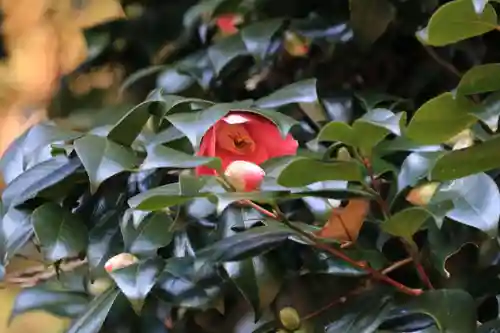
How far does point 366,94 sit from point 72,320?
0.38 metres

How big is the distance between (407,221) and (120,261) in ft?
0.80

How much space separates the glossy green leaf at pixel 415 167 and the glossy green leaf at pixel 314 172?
64mm

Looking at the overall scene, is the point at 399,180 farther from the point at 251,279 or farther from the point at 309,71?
the point at 309,71

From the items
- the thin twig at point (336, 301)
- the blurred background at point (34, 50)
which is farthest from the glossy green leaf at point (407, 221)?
the blurred background at point (34, 50)

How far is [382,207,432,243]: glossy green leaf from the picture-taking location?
481 mm

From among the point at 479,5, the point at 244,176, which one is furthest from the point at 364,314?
the point at 479,5

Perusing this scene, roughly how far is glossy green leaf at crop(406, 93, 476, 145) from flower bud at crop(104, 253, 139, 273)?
0.84 ft

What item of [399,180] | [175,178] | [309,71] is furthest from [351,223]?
[309,71]

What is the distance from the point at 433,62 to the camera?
799 millimetres

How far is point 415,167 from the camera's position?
0.52m

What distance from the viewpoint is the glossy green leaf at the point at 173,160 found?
0.48 m

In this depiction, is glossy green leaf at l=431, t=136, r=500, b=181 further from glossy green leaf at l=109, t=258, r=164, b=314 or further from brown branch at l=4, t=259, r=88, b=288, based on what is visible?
brown branch at l=4, t=259, r=88, b=288

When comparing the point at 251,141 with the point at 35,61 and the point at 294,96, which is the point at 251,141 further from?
the point at 35,61

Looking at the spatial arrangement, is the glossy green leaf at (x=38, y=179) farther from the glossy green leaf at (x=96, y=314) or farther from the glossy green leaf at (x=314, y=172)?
the glossy green leaf at (x=314, y=172)
